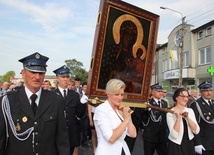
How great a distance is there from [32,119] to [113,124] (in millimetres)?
865

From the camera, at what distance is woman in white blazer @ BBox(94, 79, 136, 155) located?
2324 mm

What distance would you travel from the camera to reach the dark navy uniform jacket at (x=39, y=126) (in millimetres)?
2066

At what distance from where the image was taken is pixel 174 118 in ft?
11.5

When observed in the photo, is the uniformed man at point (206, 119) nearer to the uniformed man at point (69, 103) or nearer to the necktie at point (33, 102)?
the uniformed man at point (69, 103)

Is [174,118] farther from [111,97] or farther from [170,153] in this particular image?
[111,97]

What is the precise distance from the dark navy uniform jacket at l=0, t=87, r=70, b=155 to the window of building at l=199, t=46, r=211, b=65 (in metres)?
21.7

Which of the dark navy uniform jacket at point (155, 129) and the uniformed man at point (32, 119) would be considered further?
the dark navy uniform jacket at point (155, 129)

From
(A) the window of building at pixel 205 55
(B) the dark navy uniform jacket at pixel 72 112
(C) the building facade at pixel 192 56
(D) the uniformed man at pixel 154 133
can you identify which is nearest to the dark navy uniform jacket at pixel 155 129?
(D) the uniformed man at pixel 154 133

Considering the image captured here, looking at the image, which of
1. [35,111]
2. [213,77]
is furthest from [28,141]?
[213,77]

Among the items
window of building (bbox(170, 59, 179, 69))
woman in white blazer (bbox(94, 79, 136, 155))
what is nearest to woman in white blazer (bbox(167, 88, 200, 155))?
woman in white blazer (bbox(94, 79, 136, 155))

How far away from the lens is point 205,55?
71.7ft

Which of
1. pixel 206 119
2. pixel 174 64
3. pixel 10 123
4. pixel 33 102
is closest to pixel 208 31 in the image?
pixel 174 64

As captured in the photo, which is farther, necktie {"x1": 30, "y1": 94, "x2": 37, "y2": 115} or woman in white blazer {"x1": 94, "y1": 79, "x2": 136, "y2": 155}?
woman in white blazer {"x1": 94, "y1": 79, "x2": 136, "y2": 155}

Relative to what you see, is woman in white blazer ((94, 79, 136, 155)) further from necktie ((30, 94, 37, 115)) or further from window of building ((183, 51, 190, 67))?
window of building ((183, 51, 190, 67))
